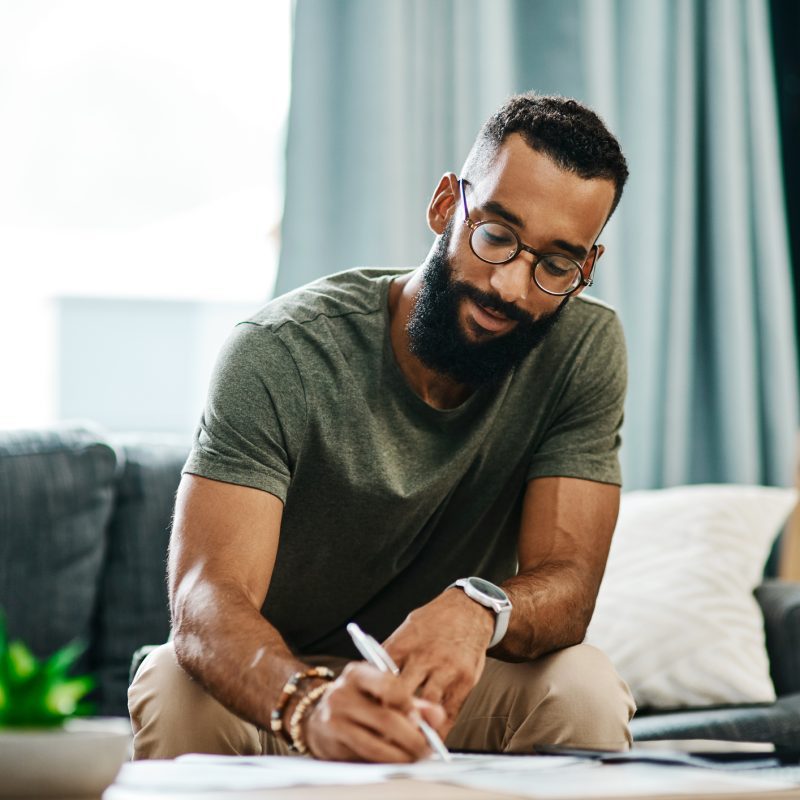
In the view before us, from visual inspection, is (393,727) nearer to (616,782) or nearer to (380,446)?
(616,782)

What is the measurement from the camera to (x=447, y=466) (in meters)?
1.44

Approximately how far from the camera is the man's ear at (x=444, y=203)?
1550mm

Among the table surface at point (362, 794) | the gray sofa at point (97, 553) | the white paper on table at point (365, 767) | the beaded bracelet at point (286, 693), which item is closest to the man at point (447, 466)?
the beaded bracelet at point (286, 693)

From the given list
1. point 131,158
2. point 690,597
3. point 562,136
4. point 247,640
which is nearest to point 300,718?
point 247,640

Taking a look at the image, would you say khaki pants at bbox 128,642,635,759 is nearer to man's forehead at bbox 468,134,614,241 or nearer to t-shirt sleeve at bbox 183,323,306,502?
t-shirt sleeve at bbox 183,323,306,502

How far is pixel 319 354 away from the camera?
143 cm

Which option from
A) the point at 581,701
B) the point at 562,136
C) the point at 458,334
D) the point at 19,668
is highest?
the point at 562,136

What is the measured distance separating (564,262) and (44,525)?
43.7 inches

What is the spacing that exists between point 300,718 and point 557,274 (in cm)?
70

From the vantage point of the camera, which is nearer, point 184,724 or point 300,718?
point 300,718

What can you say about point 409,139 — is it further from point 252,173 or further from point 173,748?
point 173,748

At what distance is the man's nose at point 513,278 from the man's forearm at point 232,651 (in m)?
0.53

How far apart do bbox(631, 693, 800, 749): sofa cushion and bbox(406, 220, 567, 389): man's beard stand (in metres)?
0.62

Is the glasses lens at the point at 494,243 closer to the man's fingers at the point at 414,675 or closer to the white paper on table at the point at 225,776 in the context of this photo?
the man's fingers at the point at 414,675
